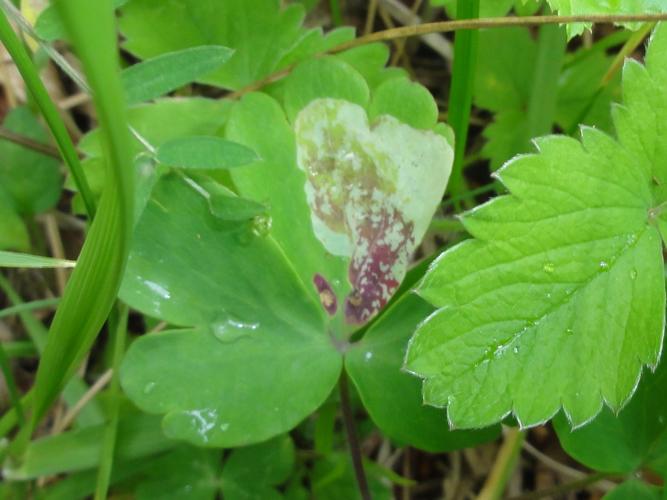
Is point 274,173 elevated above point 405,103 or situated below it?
below

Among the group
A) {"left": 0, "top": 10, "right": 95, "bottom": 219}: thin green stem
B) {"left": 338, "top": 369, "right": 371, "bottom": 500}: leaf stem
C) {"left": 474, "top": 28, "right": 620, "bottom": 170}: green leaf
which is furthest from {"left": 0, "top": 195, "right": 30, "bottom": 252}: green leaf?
{"left": 474, "top": 28, "right": 620, "bottom": 170}: green leaf

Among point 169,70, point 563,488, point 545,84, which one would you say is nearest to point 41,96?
point 169,70

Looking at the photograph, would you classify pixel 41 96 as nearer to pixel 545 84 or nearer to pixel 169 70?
pixel 169 70

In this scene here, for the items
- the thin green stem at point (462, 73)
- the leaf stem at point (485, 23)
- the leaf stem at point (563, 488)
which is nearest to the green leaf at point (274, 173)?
the leaf stem at point (485, 23)

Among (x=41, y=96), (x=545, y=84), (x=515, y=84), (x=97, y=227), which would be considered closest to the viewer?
(x=97, y=227)

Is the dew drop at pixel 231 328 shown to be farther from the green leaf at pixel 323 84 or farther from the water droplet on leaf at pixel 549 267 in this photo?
the water droplet on leaf at pixel 549 267

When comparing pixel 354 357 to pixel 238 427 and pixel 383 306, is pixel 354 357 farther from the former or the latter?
pixel 238 427
